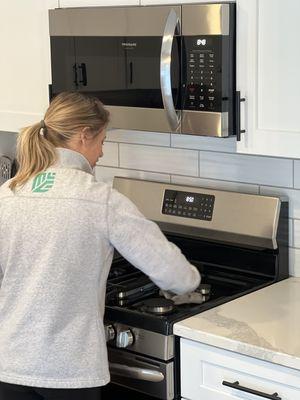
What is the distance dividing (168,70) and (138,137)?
2.34 ft

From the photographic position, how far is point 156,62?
2.24m

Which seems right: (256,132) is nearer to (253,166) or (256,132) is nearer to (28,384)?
(253,166)

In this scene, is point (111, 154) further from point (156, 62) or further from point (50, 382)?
point (50, 382)

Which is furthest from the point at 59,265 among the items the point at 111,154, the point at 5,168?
the point at 5,168

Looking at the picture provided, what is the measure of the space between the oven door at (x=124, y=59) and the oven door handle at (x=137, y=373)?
689 mm

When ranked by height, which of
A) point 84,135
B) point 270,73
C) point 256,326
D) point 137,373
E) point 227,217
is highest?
point 270,73

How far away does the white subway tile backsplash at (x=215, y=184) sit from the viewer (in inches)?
103

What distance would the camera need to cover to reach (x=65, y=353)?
76.2 inches

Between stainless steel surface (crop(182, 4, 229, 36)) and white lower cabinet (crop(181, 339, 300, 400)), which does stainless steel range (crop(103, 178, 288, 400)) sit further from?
stainless steel surface (crop(182, 4, 229, 36))

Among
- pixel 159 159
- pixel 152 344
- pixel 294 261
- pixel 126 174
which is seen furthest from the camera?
pixel 126 174

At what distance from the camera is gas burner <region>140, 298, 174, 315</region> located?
7.24 feet

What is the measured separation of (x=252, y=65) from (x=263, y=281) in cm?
74

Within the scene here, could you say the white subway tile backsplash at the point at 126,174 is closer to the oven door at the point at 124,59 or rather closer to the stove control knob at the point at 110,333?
the oven door at the point at 124,59

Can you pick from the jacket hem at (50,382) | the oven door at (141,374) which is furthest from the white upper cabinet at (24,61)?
the jacket hem at (50,382)
